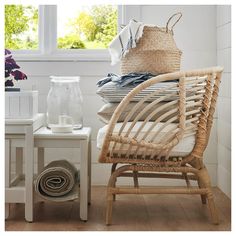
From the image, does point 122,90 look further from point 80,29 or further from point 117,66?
point 80,29

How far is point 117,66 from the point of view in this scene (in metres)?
3.49

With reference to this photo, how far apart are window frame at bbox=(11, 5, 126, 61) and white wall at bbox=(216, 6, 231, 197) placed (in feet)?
2.27

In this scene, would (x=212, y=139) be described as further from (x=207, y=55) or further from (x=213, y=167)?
(x=207, y=55)

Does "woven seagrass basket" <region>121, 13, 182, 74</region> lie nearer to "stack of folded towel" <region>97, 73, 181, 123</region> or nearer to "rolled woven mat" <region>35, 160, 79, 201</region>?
"stack of folded towel" <region>97, 73, 181, 123</region>

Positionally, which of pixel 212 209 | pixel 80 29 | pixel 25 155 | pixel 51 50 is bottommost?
pixel 212 209

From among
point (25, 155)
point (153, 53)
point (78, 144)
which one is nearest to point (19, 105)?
point (25, 155)

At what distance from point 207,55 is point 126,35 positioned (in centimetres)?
83

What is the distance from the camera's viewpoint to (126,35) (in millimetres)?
2922

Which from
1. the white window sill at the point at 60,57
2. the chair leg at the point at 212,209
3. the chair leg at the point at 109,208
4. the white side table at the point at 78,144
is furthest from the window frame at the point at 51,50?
the chair leg at the point at 212,209

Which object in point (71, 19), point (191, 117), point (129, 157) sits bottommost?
point (129, 157)

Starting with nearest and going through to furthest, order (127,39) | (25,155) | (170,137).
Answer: (170,137)
(25,155)
(127,39)

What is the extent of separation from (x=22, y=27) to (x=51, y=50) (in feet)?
0.99
